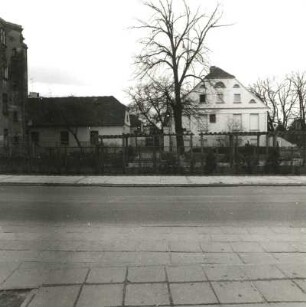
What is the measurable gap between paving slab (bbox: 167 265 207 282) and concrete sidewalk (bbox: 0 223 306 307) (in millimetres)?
12

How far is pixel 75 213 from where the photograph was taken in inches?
455

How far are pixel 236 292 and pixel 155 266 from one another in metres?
1.44

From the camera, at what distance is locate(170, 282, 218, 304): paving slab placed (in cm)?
489

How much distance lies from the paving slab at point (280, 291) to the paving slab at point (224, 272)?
34 cm

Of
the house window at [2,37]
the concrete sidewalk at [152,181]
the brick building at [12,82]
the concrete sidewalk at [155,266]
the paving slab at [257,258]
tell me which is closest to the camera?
the concrete sidewalk at [155,266]

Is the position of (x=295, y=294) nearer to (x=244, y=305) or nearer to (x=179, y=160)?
(x=244, y=305)

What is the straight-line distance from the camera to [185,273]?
592 centimetres

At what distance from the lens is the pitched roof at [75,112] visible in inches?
2142

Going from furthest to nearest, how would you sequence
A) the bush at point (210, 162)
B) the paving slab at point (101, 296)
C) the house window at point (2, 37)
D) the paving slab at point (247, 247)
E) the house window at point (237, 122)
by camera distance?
the house window at point (237, 122) → the house window at point (2, 37) → the bush at point (210, 162) → the paving slab at point (247, 247) → the paving slab at point (101, 296)

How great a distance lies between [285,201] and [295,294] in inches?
370

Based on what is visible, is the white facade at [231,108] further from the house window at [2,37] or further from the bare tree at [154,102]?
the house window at [2,37]

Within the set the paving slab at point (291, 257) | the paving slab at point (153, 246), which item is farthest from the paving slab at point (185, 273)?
the paving slab at point (291, 257)

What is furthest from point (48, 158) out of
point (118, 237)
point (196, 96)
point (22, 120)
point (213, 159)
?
point (196, 96)

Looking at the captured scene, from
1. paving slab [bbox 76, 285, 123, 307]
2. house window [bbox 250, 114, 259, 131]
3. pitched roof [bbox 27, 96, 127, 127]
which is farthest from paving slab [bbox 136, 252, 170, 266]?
house window [bbox 250, 114, 259, 131]
